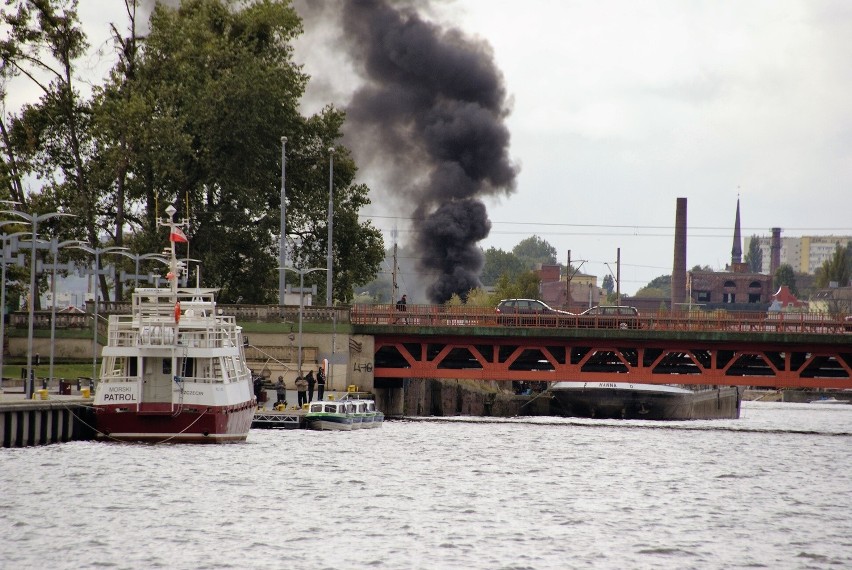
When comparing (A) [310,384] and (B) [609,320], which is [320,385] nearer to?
(A) [310,384]

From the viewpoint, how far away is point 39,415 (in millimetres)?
63281

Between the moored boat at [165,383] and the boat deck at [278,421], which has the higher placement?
the moored boat at [165,383]

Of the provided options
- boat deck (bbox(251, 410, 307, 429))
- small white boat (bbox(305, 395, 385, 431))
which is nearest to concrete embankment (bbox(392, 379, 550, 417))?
small white boat (bbox(305, 395, 385, 431))

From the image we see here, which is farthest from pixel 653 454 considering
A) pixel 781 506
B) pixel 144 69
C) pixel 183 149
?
pixel 144 69

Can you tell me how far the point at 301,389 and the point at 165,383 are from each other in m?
21.5

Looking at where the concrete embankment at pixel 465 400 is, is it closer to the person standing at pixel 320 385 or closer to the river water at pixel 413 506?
the person standing at pixel 320 385

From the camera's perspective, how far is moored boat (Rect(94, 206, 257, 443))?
64.6 meters

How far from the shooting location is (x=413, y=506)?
160 ft

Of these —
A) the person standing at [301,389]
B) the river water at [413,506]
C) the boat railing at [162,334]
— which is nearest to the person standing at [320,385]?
the person standing at [301,389]

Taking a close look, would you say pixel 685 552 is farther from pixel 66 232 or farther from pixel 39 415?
pixel 66 232

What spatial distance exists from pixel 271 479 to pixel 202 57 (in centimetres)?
6053

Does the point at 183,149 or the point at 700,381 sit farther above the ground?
the point at 183,149

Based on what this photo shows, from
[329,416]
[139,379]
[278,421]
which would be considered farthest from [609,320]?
[139,379]

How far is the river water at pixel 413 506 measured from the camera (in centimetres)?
3947
